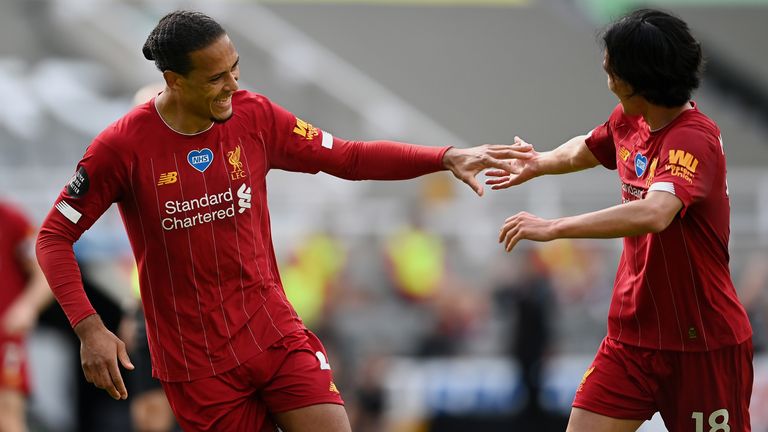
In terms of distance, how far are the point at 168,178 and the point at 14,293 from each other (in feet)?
12.6

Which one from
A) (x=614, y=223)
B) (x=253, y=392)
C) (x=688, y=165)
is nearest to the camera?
(x=614, y=223)

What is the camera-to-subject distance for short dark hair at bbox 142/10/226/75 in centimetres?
471

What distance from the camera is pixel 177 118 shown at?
4.84 metres

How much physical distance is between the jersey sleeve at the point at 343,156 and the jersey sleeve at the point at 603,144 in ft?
2.33

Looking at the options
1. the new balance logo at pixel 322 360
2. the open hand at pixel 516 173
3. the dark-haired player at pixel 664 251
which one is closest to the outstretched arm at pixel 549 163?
the open hand at pixel 516 173

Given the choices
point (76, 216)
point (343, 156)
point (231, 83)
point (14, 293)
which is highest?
point (231, 83)

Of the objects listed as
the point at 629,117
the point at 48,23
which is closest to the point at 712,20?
the point at 48,23

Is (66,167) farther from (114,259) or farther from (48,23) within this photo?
(114,259)

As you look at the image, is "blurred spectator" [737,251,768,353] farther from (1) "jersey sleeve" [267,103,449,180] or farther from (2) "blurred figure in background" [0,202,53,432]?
(1) "jersey sleeve" [267,103,449,180]

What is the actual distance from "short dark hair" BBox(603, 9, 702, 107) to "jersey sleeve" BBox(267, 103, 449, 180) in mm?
885

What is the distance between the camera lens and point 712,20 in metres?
20.9

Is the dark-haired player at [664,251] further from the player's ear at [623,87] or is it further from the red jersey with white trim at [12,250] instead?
the red jersey with white trim at [12,250]

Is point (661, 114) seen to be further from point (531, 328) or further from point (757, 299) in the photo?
point (757, 299)

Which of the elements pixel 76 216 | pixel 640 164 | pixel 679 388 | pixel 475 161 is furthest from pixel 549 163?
pixel 76 216
